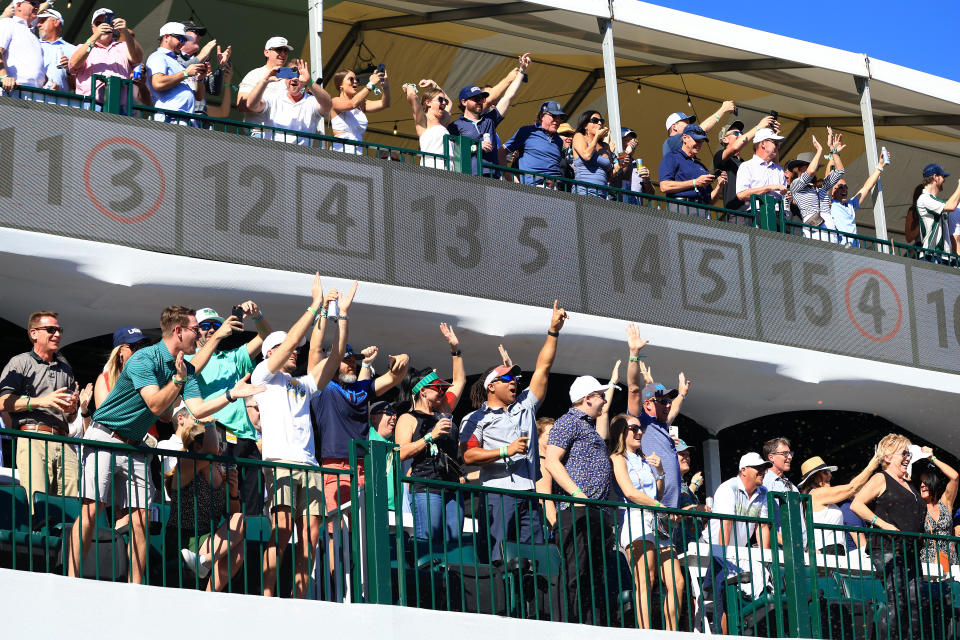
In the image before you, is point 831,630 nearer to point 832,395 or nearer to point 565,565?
point 565,565

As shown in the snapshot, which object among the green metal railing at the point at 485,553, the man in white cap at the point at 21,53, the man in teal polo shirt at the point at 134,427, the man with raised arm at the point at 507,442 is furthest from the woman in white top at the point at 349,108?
the man in teal polo shirt at the point at 134,427

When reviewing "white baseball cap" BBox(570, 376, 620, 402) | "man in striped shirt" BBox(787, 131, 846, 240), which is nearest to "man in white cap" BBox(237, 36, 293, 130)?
"white baseball cap" BBox(570, 376, 620, 402)

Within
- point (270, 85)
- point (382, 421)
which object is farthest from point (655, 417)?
point (270, 85)

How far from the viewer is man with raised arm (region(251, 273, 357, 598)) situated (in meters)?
9.02

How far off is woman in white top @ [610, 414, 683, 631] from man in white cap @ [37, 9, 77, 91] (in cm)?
482

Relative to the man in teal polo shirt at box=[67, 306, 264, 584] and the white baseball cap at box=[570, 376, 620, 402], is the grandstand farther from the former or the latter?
the white baseball cap at box=[570, 376, 620, 402]

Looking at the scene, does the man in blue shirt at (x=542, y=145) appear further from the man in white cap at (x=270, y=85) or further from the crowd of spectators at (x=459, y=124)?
the man in white cap at (x=270, y=85)

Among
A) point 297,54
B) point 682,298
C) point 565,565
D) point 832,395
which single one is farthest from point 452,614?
point 297,54

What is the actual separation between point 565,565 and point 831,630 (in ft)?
6.75

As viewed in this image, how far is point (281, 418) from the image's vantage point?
9789 mm

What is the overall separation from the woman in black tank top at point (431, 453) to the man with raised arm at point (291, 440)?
58 cm

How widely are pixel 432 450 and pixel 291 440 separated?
89 centimetres

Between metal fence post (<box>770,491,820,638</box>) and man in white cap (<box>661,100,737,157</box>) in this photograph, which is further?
man in white cap (<box>661,100,737,157</box>)

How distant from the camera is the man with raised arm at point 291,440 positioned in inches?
355
